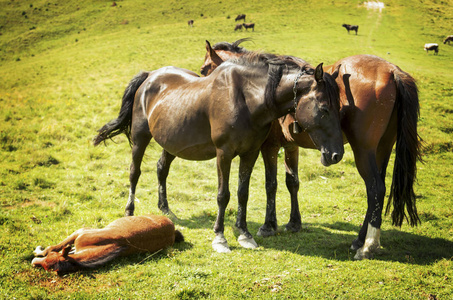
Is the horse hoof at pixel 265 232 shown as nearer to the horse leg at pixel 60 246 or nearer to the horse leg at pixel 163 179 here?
the horse leg at pixel 163 179

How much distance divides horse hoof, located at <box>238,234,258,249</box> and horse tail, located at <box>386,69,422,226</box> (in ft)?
7.47

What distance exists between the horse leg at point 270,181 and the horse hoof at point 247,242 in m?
0.51

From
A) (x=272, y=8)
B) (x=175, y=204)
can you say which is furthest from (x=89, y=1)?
(x=175, y=204)

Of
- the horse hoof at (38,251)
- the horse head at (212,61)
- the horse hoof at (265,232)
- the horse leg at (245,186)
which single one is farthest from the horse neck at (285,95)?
the horse hoof at (38,251)

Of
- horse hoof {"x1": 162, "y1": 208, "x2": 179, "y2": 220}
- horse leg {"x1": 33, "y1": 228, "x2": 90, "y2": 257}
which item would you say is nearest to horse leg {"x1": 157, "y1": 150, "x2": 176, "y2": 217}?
horse hoof {"x1": 162, "y1": 208, "x2": 179, "y2": 220}

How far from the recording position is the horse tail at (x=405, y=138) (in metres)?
5.21

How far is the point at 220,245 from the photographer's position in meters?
5.67

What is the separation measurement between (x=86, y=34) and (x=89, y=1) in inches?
224

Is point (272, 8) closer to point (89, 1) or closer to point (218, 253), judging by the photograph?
point (89, 1)

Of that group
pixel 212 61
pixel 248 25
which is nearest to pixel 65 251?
pixel 212 61

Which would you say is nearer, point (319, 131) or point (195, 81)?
point (319, 131)

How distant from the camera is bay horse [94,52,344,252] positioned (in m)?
4.95

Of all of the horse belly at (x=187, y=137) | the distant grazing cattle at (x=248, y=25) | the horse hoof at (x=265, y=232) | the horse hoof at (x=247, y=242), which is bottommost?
the horse hoof at (x=265, y=232)

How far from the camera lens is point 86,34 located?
33.3m
